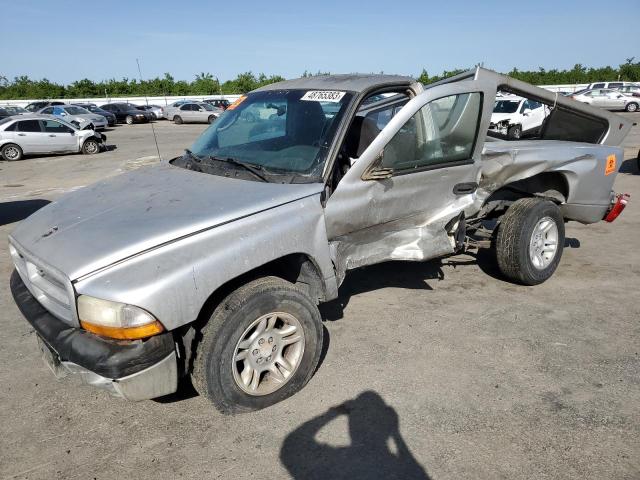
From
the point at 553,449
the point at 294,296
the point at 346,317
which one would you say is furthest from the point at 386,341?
the point at 553,449

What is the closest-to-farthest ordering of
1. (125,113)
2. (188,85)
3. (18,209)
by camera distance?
(18,209) < (125,113) < (188,85)

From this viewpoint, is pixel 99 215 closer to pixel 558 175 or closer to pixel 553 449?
pixel 553 449

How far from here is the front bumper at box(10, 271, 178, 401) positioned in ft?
7.87

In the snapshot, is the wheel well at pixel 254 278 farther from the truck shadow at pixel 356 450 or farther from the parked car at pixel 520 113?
the parked car at pixel 520 113

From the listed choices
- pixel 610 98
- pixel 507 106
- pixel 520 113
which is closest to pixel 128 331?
pixel 520 113

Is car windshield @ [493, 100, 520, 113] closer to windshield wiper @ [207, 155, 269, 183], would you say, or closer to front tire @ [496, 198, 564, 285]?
front tire @ [496, 198, 564, 285]

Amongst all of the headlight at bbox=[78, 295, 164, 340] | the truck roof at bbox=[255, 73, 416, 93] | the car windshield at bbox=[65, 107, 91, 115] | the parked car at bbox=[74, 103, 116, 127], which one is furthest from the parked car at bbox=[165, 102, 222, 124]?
the headlight at bbox=[78, 295, 164, 340]

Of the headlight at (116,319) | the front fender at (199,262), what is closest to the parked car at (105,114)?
the front fender at (199,262)

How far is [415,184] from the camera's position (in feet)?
12.4

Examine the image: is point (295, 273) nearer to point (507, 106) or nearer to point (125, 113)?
point (507, 106)

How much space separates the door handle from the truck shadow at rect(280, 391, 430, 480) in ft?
6.39

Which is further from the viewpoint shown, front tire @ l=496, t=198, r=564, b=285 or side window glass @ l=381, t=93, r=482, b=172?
front tire @ l=496, t=198, r=564, b=285

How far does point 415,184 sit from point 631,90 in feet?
114

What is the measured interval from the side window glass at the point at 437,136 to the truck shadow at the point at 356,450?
1.69 meters
